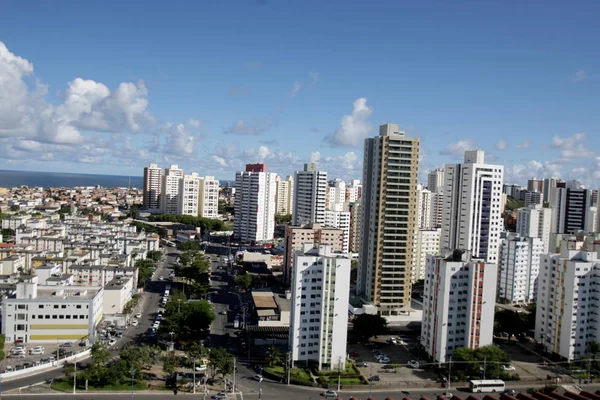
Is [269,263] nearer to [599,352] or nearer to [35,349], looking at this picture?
[35,349]

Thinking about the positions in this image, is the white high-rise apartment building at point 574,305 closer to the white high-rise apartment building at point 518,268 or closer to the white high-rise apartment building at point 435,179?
the white high-rise apartment building at point 518,268

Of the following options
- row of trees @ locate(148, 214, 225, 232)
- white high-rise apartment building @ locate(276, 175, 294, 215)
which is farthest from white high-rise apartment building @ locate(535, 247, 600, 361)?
white high-rise apartment building @ locate(276, 175, 294, 215)

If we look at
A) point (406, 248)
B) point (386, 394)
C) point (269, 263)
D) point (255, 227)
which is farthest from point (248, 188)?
point (386, 394)

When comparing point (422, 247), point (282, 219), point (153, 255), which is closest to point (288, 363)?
point (422, 247)

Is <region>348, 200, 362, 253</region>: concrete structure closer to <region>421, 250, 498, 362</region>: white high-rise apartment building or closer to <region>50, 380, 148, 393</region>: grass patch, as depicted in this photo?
<region>421, 250, 498, 362</region>: white high-rise apartment building

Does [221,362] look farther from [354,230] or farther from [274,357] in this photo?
[354,230]

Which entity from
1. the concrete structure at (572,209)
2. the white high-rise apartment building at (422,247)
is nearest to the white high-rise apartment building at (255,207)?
the white high-rise apartment building at (422,247)
